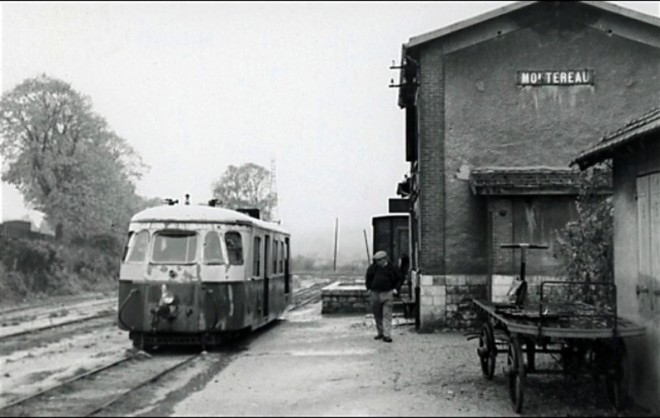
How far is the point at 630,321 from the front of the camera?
993 cm

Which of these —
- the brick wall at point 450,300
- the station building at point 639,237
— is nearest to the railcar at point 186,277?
the brick wall at point 450,300

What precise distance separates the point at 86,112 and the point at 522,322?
40221 millimetres

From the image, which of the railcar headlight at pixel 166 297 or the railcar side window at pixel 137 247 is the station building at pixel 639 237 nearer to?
the railcar headlight at pixel 166 297

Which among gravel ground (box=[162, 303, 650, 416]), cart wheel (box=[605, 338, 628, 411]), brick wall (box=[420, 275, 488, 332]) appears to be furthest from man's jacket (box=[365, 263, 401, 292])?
cart wheel (box=[605, 338, 628, 411])

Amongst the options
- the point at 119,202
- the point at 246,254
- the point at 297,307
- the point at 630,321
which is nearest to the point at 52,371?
the point at 246,254

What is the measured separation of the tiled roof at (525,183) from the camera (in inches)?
685

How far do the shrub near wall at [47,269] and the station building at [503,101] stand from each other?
60.9 feet

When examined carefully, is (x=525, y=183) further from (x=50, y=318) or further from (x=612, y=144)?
(x=50, y=318)

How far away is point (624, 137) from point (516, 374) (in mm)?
2980

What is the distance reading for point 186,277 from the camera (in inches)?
584

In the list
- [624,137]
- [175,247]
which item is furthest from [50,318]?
[624,137]

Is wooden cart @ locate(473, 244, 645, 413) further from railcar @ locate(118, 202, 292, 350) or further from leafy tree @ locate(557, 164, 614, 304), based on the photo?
railcar @ locate(118, 202, 292, 350)

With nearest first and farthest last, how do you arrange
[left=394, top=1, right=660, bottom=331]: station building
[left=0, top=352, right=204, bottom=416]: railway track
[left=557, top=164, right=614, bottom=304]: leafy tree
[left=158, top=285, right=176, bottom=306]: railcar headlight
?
Result: 1. [left=0, top=352, right=204, bottom=416]: railway track
2. [left=557, top=164, right=614, bottom=304]: leafy tree
3. [left=158, top=285, right=176, bottom=306]: railcar headlight
4. [left=394, top=1, right=660, bottom=331]: station building

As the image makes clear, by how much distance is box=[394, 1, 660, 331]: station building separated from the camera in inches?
729
